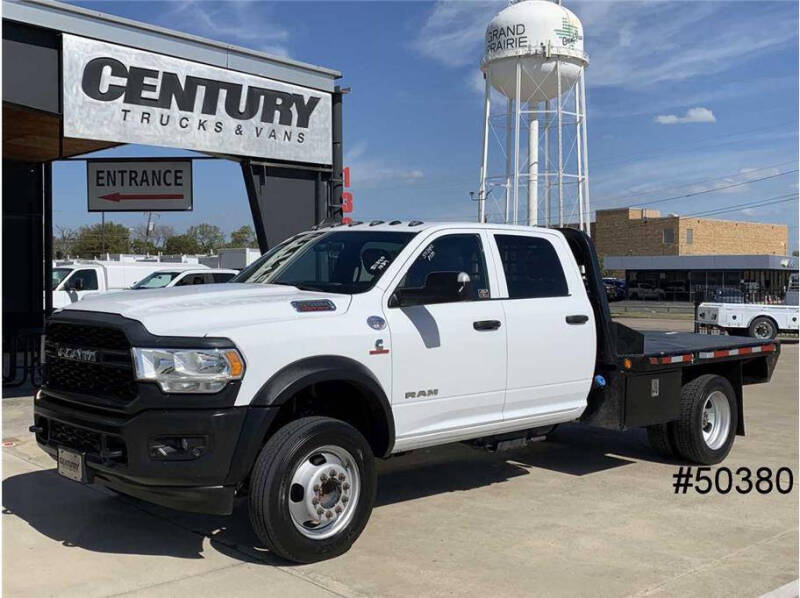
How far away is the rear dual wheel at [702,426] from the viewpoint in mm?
7801

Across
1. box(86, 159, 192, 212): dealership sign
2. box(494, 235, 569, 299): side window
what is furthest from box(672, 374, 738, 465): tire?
box(86, 159, 192, 212): dealership sign

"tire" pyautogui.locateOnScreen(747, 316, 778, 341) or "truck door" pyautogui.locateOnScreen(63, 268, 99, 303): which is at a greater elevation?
"truck door" pyautogui.locateOnScreen(63, 268, 99, 303)

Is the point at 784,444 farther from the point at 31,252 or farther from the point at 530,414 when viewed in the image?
the point at 31,252

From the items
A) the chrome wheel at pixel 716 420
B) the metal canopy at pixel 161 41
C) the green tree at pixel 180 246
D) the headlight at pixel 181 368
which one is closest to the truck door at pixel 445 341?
the headlight at pixel 181 368

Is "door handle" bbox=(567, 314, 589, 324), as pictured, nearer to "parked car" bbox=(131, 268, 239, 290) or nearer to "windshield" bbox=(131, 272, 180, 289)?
"parked car" bbox=(131, 268, 239, 290)

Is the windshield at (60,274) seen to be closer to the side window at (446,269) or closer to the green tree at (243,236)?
the side window at (446,269)

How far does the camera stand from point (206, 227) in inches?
3442

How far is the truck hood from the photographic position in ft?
16.0

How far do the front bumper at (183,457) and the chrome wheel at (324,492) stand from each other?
350 millimetres

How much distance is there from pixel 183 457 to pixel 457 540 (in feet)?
6.49

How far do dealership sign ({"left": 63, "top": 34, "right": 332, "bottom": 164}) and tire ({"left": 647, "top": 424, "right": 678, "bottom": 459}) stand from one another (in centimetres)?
654

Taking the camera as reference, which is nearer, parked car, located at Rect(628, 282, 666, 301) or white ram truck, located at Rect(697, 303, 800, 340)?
white ram truck, located at Rect(697, 303, 800, 340)

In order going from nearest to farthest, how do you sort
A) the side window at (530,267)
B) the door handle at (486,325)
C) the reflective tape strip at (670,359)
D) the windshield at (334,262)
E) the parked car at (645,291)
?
1. the windshield at (334,262)
2. the door handle at (486,325)
3. the side window at (530,267)
4. the reflective tape strip at (670,359)
5. the parked car at (645,291)

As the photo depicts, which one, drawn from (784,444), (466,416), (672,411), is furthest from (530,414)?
(784,444)
